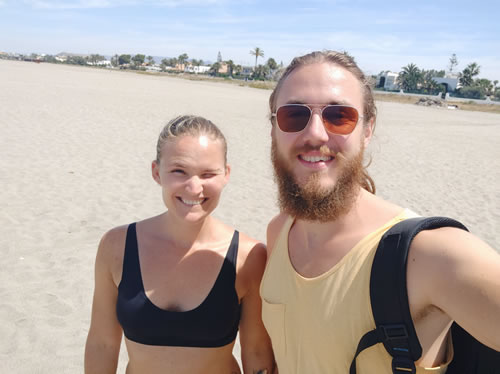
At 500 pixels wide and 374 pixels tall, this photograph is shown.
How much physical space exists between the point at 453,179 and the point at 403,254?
10.5 metres

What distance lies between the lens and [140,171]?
28.1ft

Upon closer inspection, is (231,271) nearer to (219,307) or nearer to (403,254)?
(219,307)

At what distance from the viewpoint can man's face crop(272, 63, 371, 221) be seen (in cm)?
149

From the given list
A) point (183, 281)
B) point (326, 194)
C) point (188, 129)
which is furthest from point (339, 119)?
point (183, 281)

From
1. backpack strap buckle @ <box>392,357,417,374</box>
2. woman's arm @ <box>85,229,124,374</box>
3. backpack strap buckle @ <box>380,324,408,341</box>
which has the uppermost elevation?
backpack strap buckle @ <box>380,324,408,341</box>

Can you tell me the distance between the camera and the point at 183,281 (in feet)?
5.98

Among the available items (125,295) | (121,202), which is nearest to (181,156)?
(125,295)

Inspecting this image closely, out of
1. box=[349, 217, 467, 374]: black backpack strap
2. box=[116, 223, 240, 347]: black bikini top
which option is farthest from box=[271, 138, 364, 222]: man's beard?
box=[116, 223, 240, 347]: black bikini top

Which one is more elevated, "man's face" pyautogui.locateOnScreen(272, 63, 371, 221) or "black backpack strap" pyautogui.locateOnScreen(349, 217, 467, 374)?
"man's face" pyautogui.locateOnScreen(272, 63, 371, 221)

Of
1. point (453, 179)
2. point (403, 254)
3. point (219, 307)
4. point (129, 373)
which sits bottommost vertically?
point (453, 179)

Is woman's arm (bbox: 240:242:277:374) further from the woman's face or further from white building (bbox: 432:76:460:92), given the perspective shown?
white building (bbox: 432:76:460:92)

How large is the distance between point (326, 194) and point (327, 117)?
12.1 inches

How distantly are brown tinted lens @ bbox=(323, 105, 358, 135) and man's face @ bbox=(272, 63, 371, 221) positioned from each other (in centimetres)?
2

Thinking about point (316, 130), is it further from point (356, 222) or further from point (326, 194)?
point (356, 222)
